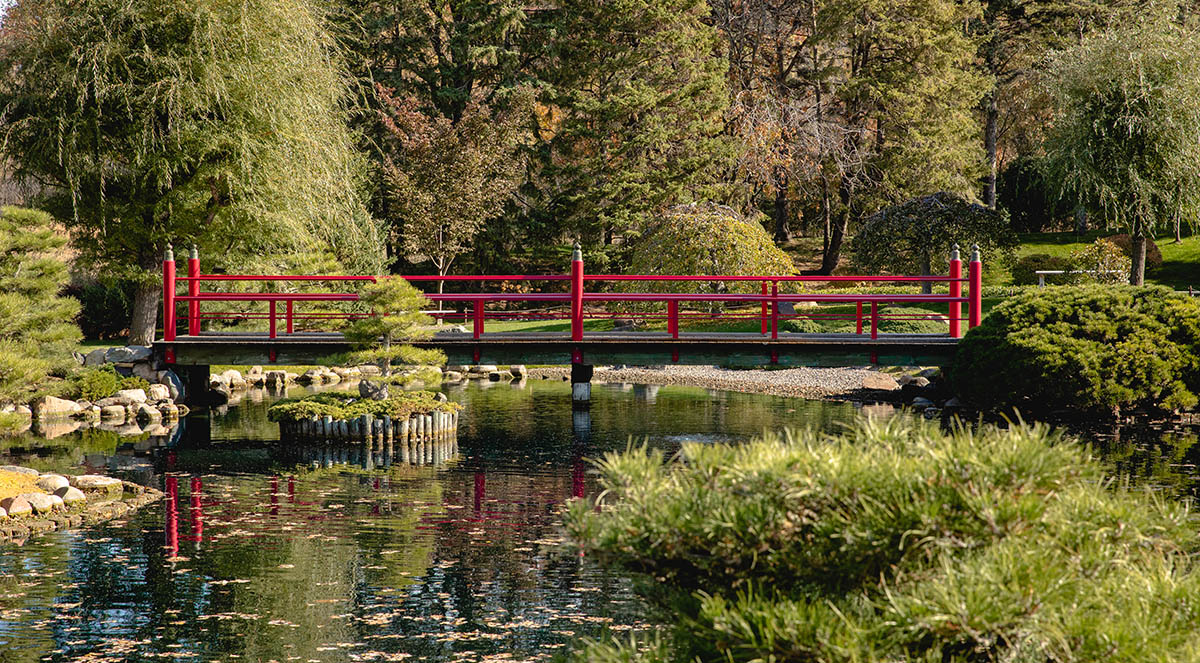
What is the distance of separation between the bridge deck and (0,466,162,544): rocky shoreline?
5398mm

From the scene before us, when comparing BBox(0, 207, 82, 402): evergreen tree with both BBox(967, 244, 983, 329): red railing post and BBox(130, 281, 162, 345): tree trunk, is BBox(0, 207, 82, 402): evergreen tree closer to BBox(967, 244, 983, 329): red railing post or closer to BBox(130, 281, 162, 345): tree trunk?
BBox(130, 281, 162, 345): tree trunk

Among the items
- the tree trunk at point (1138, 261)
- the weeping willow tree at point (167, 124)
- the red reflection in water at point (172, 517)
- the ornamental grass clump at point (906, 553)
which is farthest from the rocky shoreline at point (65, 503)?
the tree trunk at point (1138, 261)

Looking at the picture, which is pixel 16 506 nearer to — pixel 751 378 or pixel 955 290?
pixel 955 290

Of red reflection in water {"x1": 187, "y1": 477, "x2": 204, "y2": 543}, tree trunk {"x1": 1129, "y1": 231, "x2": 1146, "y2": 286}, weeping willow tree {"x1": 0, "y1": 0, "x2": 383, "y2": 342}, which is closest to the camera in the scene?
red reflection in water {"x1": 187, "y1": 477, "x2": 204, "y2": 543}

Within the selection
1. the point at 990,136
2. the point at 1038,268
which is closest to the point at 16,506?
the point at 1038,268

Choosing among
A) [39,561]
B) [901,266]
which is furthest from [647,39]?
[39,561]

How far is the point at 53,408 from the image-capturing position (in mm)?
20359

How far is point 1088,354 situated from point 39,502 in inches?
598

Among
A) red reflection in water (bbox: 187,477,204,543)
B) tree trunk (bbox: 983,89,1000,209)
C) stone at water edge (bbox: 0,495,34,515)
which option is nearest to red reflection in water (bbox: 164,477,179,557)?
red reflection in water (bbox: 187,477,204,543)

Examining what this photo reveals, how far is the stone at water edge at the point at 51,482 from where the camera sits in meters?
13.4

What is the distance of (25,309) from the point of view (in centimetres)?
1725

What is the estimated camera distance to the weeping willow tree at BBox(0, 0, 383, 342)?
21.9 metres

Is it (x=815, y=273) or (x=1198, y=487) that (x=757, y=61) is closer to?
(x=815, y=273)

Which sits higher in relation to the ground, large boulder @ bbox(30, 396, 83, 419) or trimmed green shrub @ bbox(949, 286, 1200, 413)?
trimmed green shrub @ bbox(949, 286, 1200, 413)
